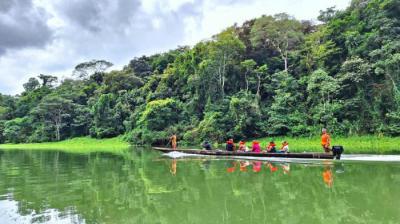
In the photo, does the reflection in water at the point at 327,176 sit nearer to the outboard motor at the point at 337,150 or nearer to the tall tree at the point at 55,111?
the outboard motor at the point at 337,150

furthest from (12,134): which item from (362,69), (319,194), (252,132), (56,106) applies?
(319,194)

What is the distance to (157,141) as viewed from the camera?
112 ft

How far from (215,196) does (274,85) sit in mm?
23155

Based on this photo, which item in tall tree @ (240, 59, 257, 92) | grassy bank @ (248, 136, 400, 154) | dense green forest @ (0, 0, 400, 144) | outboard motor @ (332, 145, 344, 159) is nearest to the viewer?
outboard motor @ (332, 145, 344, 159)

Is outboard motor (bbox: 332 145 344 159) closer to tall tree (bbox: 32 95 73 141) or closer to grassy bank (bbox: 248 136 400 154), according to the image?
grassy bank (bbox: 248 136 400 154)

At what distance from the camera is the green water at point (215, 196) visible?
655 centimetres

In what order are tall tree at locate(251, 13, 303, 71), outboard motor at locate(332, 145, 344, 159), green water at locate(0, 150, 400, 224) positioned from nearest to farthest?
1. green water at locate(0, 150, 400, 224)
2. outboard motor at locate(332, 145, 344, 159)
3. tall tree at locate(251, 13, 303, 71)

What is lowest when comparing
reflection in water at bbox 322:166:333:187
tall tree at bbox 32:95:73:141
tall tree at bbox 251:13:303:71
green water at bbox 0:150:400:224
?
green water at bbox 0:150:400:224

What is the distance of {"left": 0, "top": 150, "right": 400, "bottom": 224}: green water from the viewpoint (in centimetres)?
655

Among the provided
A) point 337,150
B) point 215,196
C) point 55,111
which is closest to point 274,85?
Result: point 337,150

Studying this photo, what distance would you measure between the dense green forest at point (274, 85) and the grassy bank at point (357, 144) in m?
0.67

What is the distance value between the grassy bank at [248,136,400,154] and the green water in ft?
20.0

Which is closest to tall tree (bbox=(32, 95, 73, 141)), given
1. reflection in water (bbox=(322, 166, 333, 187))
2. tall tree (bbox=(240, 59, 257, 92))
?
tall tree (bbox=(240, 59, 257, 92))

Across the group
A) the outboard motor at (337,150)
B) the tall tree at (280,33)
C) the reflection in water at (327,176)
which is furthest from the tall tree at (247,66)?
the reflection in water at (327,176)
